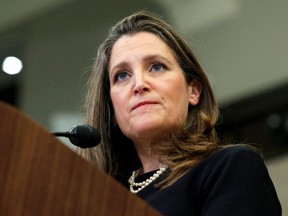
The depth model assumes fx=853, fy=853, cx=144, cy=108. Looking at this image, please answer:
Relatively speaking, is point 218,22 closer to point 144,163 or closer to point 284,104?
point 284,104

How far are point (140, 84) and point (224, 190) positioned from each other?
40cm

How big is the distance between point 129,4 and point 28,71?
2.79 feet

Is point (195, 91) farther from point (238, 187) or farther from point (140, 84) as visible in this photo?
point (238, 187)

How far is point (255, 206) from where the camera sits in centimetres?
164

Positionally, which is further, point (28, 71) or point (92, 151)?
point (28, 71)

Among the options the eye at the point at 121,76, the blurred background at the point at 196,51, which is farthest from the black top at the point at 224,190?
the blurred background at the point at 196,51

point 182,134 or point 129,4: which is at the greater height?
point 129,4

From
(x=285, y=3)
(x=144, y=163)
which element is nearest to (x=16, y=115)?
(x=144, y=163)

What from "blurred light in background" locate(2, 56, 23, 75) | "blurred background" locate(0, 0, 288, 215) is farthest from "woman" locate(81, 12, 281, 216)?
"blurred light in background" locate(2, 56, 23, 75)

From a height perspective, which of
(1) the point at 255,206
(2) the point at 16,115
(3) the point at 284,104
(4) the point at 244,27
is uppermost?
(4) the point at 244,27

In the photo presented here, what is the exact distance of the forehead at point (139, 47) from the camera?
2.07 metres

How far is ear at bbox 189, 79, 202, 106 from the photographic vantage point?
6.87 feet

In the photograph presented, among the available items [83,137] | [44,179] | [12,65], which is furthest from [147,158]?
[12,65]

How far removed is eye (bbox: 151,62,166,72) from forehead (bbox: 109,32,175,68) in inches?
1.3
